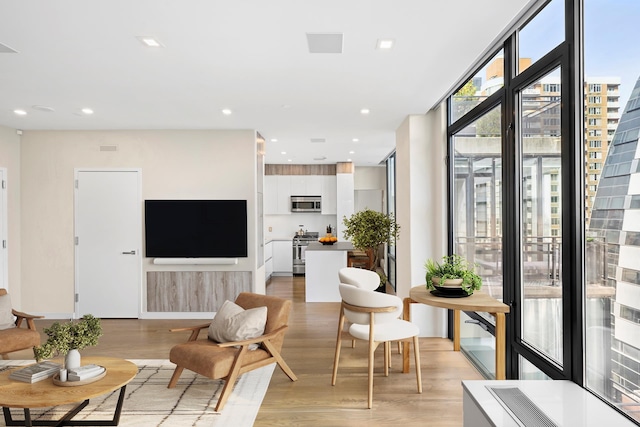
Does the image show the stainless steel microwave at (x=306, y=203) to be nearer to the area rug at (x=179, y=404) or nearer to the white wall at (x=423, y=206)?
the white wall at (x=423, y=206)

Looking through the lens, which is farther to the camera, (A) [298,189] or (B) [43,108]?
(A) [298,189]

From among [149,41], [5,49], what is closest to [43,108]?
[5,49]

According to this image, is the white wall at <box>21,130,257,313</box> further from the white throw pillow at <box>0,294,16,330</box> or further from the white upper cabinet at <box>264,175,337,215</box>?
the white upper cabinet at <box>264,175,337,215</box>

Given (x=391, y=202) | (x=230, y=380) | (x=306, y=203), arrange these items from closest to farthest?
(x=230, y=380)
(x=391, y=202)
(x=306, y=203)

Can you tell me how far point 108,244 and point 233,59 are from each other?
3.83 m

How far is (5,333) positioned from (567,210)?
4.66 metres

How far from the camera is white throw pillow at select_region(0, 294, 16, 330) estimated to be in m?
4.06

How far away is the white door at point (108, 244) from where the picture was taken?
5.85 m

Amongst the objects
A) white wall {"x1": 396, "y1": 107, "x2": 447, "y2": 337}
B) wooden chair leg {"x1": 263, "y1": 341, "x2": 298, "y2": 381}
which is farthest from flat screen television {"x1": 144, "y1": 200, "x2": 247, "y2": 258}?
wooden chair leg {"x1": 263, "y1": 341, "x2": 298, "y2": 381}

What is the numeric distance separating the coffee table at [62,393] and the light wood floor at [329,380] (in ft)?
3.23

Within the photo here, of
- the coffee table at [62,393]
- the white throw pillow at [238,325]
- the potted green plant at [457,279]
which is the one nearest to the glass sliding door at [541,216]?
the potted green plant at [457,279]

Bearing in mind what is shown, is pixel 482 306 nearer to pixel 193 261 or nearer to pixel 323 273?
pixel 193 261

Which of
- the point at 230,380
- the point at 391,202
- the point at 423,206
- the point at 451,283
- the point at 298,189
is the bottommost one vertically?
the point at 230,380

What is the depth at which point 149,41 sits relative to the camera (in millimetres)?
2857
